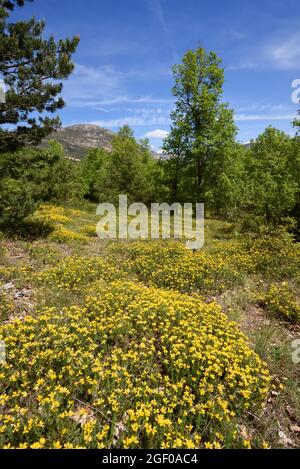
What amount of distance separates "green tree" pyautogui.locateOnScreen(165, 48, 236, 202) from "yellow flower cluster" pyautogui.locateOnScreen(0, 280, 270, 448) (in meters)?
15.3

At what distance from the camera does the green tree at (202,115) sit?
18.0 meters

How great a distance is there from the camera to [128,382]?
12.5 feet

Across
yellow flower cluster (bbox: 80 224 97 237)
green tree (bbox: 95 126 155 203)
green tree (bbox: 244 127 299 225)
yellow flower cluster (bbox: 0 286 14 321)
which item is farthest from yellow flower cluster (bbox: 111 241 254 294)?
green tree (bbox: 95 126 155 203)

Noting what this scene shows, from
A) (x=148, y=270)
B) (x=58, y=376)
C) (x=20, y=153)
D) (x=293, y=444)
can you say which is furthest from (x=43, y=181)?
(x=293, y=444)

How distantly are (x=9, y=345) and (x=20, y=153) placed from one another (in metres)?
9.96

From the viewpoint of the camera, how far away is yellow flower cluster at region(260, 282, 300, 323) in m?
6.56

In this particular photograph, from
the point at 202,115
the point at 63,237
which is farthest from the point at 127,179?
the point at 63,237

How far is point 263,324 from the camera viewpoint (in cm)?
634

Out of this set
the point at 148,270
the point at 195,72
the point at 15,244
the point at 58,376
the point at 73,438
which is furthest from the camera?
the point at 195,72

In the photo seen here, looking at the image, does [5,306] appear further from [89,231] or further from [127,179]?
[127,179]

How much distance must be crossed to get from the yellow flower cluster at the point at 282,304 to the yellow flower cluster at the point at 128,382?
206 centimetres

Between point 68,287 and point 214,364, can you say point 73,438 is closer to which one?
point 214,364

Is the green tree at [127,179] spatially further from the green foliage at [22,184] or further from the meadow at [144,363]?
the meadow at [144,363]

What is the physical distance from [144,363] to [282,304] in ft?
14.4
